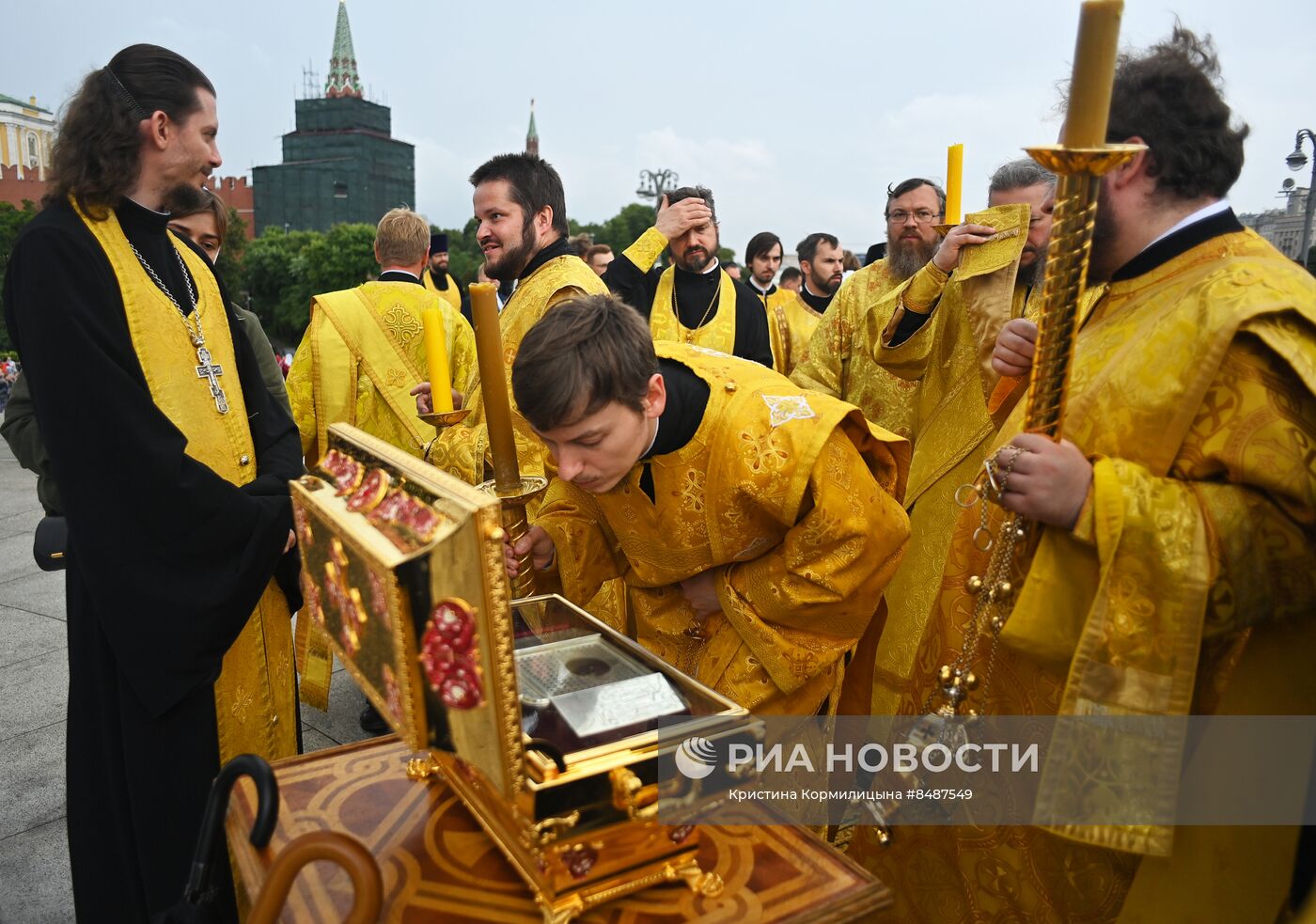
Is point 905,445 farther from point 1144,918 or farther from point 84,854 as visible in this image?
point 84,854

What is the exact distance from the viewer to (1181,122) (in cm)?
170

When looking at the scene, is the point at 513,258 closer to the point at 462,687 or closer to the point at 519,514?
the point at 519,514

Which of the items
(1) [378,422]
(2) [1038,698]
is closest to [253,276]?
(1) [378,422]

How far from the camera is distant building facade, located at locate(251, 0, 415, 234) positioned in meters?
70.4

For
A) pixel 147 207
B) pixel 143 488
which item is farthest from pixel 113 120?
pixel 143 488

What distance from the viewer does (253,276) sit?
48.4 metres

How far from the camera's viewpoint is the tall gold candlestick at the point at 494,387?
1.84 meters

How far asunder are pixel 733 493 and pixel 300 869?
1.14 m

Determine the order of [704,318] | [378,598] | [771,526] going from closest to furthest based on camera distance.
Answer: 1. [378,598]
2. [771,526]
3. [704,318]

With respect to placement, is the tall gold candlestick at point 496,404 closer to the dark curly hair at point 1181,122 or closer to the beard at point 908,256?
the dark curly hair at point 1181,122

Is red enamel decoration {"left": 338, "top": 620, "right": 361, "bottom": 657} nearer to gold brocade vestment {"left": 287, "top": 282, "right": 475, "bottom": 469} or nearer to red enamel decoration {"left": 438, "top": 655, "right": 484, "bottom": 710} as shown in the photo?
red enamel decoration {"left": 438, "top": 655, "right": 484, "bottom": 710}

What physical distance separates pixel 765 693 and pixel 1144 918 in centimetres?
85

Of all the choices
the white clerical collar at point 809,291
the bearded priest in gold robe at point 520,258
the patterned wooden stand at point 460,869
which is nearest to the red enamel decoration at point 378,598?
the patterned wooden stand at point 460,869

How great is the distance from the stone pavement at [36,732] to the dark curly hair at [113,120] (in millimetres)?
2144
